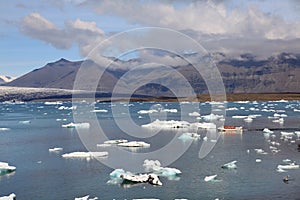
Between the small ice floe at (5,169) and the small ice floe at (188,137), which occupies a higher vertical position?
the small ice floe at (188,137)

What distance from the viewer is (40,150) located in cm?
2533

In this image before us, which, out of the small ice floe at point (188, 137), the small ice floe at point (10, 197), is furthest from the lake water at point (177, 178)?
the small ice floe at point (188, 137)

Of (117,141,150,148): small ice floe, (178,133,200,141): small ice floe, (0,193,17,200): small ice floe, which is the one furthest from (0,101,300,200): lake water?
(178,133,200,141): small ice floe

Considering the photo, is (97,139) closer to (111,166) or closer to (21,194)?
(111,166)

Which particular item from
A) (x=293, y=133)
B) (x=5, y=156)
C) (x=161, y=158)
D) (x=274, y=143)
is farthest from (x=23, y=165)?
(x=293, y=133)

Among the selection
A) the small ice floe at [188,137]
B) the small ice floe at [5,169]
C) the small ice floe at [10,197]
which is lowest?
the small ice floe at [10,197]

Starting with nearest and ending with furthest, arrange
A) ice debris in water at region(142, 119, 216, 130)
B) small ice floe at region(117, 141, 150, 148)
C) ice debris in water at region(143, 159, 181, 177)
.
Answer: ice debris in water at region(143, 159, 181, 177) < small ice floe at region(117, 141, 150, 148) < ice debris in water at region(142, 119, 216, 130)

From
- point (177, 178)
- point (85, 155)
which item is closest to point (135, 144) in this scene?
point (85, 155)

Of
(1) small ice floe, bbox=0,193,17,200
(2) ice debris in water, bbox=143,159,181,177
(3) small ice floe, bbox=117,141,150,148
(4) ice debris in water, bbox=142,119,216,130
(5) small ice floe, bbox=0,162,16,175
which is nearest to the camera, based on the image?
(1) small ice floe, bbox=0,193,17,200

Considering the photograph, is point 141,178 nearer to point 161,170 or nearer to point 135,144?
point 161,170

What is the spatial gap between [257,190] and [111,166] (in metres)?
7.09

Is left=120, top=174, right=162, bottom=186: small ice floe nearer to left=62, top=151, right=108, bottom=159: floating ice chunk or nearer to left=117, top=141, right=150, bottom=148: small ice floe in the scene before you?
left=62, top=151, right=108, bottom=159: floating ice chunk

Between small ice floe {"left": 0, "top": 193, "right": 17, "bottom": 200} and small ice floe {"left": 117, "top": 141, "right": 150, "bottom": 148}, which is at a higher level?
small ice floe {"left": 117, "top": 141, "right": 150, "bottom": 148}

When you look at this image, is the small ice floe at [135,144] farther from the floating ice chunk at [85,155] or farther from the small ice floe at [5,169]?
the small ice floe at [5,169]
